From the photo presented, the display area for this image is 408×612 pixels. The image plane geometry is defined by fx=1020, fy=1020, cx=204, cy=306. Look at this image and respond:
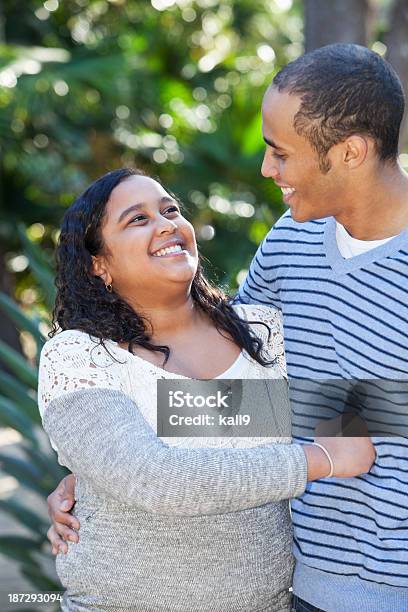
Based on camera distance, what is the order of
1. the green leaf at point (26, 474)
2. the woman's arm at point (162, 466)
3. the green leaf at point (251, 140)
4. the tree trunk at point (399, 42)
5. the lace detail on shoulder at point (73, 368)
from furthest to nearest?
the green leaf at point (251, 140), the tree trunk at point (399, 42), the green leaf at point (26, 474), the lace detail on shoulder at point (73, 368), the woman's arm at point (162, 466)

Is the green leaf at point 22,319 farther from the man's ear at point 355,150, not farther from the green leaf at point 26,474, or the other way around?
the man's ear at point 355,150

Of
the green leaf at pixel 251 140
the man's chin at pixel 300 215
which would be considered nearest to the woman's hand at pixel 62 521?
the man's chin at pixel 300 215

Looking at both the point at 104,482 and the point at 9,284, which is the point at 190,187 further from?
the point at 104,482

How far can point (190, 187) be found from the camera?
8414mm

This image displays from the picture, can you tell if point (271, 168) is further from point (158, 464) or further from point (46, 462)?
point (46, 462)

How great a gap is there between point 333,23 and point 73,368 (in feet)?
8.98

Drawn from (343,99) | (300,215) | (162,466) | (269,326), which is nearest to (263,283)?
(269,326)

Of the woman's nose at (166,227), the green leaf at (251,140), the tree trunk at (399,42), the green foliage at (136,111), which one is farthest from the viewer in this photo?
the green foliage at (136,111)

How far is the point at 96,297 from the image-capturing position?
214 cm

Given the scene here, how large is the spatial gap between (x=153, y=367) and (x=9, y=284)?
8307 millimetres

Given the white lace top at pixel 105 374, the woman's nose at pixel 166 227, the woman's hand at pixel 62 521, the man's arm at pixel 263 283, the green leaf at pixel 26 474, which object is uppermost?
the woman's nose at pixel 166 227

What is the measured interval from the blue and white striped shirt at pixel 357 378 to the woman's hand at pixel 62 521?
1.51 ft

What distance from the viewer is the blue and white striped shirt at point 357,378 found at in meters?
1.93

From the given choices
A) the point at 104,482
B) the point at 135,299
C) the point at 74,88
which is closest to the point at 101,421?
the point at 104,482
